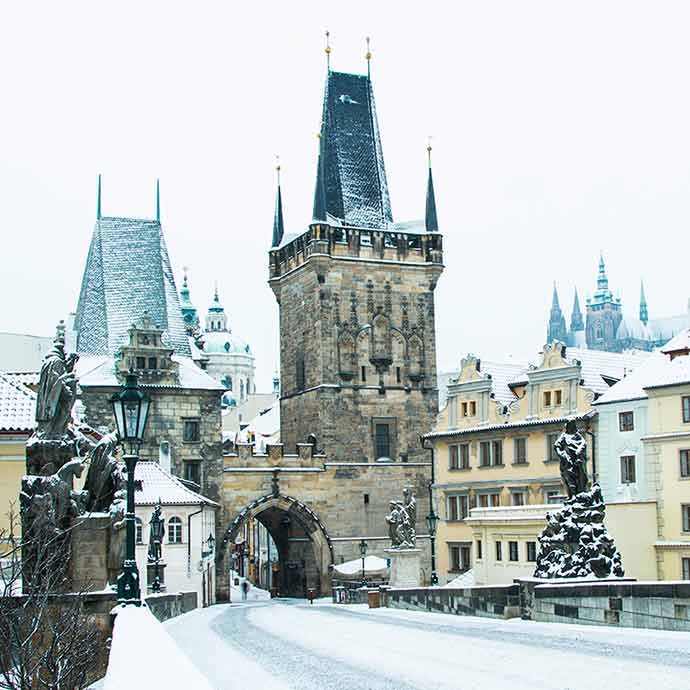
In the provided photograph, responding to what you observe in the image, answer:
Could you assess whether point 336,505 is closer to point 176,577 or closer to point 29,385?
point 176,577

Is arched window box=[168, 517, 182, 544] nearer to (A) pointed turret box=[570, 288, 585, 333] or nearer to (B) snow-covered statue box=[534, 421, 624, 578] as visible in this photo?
(B) snow-covered statue box=[534, 421, 624, 578]

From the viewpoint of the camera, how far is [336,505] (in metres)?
59.5

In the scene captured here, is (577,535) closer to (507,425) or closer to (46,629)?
(46,629)

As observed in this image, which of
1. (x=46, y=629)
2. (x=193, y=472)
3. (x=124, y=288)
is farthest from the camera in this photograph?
(x=124, y=288)

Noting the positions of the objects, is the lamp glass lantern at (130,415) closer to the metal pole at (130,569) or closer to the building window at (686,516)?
the metal pole at (130,569)

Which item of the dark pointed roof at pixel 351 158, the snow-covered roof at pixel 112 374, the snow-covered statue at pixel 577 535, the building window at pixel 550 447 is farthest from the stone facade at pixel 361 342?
the snow-covered statue at pixel 577 535

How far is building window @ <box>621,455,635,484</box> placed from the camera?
1654 inches

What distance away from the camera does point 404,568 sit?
43062 millimetres

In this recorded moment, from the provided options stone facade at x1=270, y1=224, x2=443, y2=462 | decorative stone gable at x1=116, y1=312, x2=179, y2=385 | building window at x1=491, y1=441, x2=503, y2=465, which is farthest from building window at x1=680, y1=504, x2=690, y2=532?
decorative stone gable at x1=116, y1=312, x2=179, y2=385

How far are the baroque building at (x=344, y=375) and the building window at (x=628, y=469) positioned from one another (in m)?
16.7

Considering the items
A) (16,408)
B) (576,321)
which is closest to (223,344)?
(576,321)

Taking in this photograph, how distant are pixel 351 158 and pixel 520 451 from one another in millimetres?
22736

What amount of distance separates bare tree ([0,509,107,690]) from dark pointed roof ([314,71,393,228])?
47.3m

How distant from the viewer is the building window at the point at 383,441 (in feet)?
200
